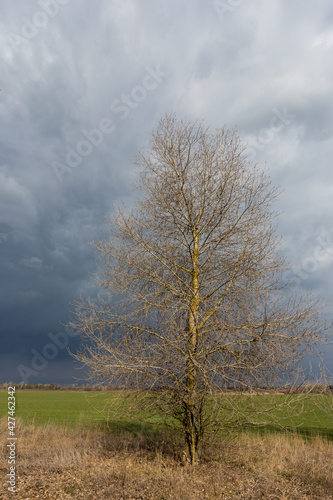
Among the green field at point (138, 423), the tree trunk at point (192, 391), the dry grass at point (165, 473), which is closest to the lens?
the dry grass at point (165, 473)

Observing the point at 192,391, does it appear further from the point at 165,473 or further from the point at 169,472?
the point at 165,473

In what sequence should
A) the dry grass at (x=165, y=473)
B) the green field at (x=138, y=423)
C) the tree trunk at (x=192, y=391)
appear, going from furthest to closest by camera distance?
the green field at (x=138, y=423) < the tree trunk at (x=192, y=391) < the dry grass at (x=165, y=473)

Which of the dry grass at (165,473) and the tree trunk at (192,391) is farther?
the tree trunk at (192,391)

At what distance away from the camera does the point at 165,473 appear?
704 centimetres

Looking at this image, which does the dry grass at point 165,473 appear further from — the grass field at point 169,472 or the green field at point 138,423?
the green field at point 138,423

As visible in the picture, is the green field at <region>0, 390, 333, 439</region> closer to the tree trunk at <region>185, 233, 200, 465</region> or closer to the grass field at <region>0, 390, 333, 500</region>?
the grass field at <region>0, 390, 333, 500</region>

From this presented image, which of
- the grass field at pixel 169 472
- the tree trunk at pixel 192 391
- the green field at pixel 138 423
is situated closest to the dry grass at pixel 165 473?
the grass field at pixel 169 472

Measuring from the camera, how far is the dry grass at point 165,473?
20.4 feet

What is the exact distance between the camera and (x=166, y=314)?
316 inches

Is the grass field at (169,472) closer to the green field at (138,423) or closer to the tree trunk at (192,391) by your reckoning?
the green field at (138,423)

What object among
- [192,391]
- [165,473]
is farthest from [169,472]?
[192,391]

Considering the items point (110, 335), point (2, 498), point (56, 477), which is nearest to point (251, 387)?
point (110, 335)

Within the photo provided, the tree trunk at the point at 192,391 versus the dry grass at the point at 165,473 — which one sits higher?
the tree trunk at the point at 192,391

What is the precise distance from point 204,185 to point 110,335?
437 centimetres
